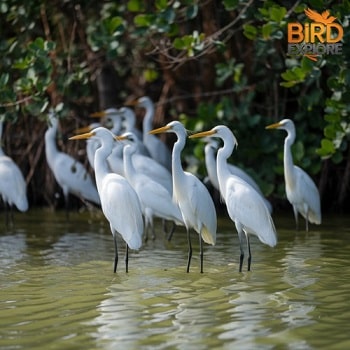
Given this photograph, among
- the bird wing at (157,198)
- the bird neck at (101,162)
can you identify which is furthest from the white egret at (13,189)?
the bird neck at (101,162)

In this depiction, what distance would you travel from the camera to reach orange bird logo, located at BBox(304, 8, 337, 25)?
8.30 m

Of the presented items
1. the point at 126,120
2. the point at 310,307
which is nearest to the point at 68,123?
the point at 126,120

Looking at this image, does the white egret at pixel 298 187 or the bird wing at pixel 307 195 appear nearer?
the white egret at pixel 298 187

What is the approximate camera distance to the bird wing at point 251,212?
6.98 m

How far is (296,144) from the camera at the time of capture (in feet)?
34.6

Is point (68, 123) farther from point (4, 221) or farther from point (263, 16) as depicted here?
point (263, 16)

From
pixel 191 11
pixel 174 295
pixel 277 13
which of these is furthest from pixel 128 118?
pixel 174 295

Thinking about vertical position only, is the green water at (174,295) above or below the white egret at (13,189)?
below

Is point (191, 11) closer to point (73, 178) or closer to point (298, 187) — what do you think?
point (298, 187)

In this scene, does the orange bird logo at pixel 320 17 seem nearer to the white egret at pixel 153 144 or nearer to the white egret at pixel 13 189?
the white egret at pixel 153 144

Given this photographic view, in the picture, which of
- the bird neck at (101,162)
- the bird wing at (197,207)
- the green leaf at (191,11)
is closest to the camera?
the bird wing at (197,207)

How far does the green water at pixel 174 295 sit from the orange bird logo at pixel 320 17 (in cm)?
206

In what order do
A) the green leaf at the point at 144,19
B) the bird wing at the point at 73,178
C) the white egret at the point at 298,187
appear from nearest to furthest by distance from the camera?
1. the green leaf at the point at 144,19
2. the white egret at the point at 298,187
3. the bird wing at the point at 73,178

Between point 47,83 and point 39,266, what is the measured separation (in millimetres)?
2682
